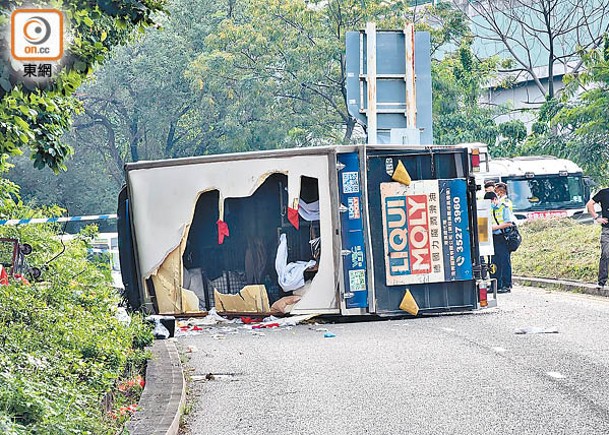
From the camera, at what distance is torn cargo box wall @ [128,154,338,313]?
1423cm

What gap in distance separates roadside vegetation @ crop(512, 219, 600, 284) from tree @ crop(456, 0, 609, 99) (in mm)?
8820

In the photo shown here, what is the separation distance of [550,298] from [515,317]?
11.8 ft

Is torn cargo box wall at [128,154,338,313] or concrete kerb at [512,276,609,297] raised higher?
torn cargo box wall at [128,154,338,313]

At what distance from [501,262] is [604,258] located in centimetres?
198

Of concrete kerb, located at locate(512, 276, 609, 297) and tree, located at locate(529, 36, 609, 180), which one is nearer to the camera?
concrete kerb, located at locate(512, 276, 609, 297)

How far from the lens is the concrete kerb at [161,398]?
24.4 feet

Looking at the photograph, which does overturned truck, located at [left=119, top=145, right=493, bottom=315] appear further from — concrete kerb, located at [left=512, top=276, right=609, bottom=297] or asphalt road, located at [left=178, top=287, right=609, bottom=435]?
concrete kerb, located at [left=512, top=276, right=609, bottom=297]

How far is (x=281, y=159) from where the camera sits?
14211 millimetres

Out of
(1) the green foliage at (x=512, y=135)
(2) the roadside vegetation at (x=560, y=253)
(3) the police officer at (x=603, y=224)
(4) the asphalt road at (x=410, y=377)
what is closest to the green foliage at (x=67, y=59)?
(4) the asphalt road at (x=410, y=377)

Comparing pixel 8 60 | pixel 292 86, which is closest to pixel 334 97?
pixel 292 86

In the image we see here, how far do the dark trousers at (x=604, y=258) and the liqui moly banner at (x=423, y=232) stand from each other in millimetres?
4270
